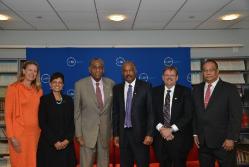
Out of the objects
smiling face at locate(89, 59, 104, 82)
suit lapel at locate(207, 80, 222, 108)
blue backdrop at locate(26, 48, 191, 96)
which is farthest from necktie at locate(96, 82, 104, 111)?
blue backdrop at locate(26, 48, 191, 96)

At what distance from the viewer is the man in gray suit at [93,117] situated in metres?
3.33

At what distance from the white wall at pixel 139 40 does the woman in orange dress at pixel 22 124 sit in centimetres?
342

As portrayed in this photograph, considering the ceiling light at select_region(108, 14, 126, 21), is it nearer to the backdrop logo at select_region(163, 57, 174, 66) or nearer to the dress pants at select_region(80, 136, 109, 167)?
the backdrop logo at select_region(163, 57, 174, 66)

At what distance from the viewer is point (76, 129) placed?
10.9ft

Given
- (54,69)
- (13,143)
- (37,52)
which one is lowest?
(13,143)

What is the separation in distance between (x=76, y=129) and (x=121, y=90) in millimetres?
699

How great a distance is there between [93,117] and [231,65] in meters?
4.15

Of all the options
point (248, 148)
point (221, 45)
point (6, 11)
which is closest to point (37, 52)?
point (6, 11)

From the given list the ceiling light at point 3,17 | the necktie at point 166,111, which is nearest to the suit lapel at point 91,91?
the necktie at point 166,111

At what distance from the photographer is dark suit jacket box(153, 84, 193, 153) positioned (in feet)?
10.7

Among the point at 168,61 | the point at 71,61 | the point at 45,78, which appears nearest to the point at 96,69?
the point at 71,61

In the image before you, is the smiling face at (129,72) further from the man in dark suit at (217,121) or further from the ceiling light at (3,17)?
the ceiling light at (3,17)

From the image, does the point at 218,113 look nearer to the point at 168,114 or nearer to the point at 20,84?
the point at 168,114

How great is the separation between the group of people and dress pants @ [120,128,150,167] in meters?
0.01
